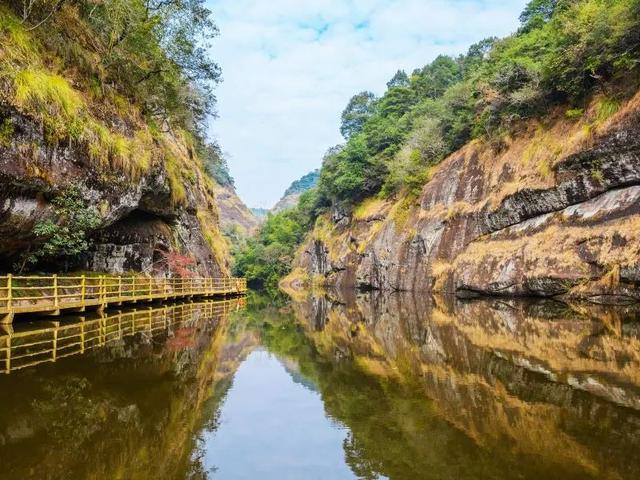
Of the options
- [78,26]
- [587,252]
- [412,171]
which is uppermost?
[78,26]

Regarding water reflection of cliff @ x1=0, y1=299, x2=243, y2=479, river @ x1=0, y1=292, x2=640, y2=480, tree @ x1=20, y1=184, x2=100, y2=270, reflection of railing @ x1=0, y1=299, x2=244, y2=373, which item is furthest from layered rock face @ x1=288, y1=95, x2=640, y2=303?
tree @ x1=20, y1=184, x2=100, y2=270

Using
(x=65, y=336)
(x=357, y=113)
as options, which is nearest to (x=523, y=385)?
(x=65, y=336)

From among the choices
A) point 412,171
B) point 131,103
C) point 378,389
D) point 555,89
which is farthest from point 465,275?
point 378,389

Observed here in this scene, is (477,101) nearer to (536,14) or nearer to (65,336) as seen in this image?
(536,14)

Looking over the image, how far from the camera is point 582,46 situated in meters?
22.9

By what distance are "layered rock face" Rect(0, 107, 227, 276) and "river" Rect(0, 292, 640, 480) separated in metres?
5.12

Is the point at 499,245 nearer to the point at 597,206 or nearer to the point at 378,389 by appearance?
the point at 597,206

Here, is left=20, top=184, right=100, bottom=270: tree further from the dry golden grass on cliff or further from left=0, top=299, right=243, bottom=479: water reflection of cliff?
left=0, top=299, right=243, bottom=479: water reflection of cliff

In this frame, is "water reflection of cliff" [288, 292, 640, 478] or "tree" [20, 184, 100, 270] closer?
"water reflection of cliff" [288, 292, 640, 478]

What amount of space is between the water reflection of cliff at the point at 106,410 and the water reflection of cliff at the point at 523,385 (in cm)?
187

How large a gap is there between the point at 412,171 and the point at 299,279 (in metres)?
28.1

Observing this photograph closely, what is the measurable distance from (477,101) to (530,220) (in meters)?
11.2

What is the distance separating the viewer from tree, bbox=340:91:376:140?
7075 cm

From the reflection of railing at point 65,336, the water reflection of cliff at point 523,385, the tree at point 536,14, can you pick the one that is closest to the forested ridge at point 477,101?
the tree at point 536,14
